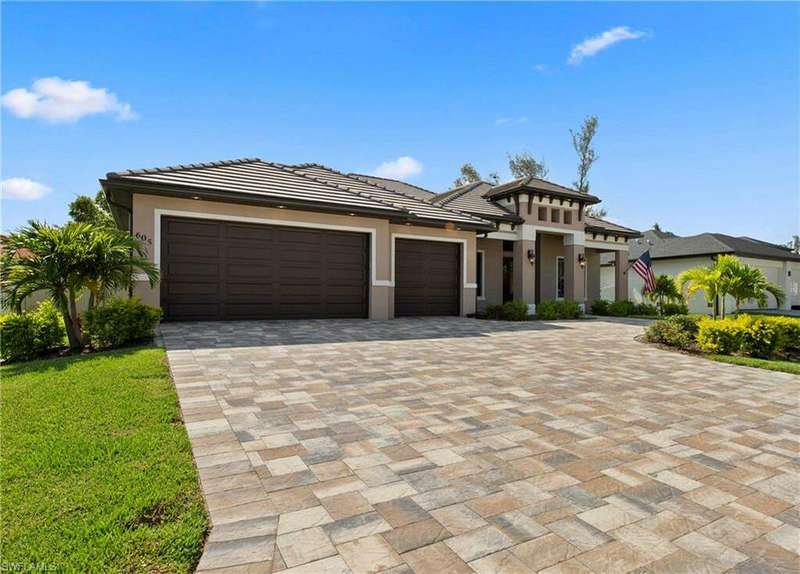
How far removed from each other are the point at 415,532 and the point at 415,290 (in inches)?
457

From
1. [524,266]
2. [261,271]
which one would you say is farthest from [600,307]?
[261,271]

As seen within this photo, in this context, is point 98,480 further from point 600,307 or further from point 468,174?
point 468,174

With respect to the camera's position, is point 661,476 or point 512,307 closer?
point 661,476

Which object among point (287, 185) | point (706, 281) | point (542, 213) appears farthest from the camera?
point (542, 213)

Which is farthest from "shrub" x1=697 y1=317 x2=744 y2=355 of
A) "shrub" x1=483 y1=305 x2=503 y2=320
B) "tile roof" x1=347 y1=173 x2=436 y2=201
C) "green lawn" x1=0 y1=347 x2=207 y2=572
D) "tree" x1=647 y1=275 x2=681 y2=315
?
"tile roof" x1=347 y1=173 x2=436 y2=201

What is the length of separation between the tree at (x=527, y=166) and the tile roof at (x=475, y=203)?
54.2ft

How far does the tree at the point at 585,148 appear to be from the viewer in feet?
104

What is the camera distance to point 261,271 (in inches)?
428

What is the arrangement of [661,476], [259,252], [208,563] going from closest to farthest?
[208,563], [661,476], [259,252]

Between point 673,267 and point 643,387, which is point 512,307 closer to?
point 643,387

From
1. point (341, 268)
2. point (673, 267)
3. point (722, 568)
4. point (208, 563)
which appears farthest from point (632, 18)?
point (673, 267)

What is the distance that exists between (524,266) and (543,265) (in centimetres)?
263

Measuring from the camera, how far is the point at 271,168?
12.6m

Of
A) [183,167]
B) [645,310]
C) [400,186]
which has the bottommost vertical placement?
[645,310]
